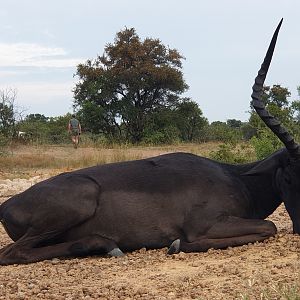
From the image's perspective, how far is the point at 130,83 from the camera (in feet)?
114

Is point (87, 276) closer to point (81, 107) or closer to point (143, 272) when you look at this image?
point (143, 272)

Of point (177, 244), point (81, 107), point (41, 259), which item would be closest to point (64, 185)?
point (41, 259)

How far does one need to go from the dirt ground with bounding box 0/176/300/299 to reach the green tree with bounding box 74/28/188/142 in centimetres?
2881

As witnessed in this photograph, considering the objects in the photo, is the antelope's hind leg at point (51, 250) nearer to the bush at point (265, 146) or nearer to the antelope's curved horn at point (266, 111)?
the antelope's curved horn at point (266, 111)

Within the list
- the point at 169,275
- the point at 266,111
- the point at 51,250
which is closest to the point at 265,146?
the point at 266,111

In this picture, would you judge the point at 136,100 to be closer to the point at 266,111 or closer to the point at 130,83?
the point at 130,83

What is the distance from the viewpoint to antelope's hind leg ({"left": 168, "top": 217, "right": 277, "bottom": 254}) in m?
5.70

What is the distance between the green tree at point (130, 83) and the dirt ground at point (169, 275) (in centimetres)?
2881

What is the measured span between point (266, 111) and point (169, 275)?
1.99m

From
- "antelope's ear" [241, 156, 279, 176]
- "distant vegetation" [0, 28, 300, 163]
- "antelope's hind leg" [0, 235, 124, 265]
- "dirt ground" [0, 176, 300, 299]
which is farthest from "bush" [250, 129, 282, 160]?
"distant vegetation" [0, 28, 300, 163]

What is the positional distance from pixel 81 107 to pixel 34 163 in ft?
49.1

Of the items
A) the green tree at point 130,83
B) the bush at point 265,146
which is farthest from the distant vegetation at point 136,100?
the bush at point 265,146

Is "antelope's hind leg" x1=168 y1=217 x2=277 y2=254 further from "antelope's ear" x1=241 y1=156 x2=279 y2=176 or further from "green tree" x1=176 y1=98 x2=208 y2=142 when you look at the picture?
"green tree" x1=176 y1=98 x2=208 y2=142

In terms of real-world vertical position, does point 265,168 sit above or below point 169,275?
above
